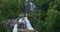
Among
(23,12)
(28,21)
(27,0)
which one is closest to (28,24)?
(28,21)

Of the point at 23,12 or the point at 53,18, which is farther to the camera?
the point at 23,12

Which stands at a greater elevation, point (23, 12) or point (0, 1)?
point (0, 1)

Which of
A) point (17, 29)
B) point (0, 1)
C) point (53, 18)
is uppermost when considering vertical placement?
point (0, 1)

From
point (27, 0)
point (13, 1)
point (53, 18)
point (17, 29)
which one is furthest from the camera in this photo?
point (27, 0)

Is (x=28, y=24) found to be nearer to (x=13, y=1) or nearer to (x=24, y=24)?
(x=24, y=24)

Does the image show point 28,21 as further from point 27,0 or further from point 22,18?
point 27,0

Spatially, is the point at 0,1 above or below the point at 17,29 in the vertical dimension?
above

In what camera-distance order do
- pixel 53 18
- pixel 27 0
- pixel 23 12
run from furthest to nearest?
pixel 27 0
pixel 23 12
pixel 53 18

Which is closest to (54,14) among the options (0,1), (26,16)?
(0,1)

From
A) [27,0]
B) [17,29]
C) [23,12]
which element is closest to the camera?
[17,29]
